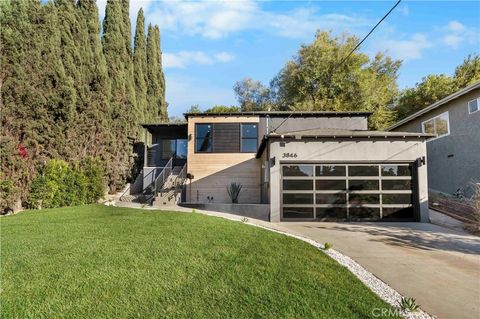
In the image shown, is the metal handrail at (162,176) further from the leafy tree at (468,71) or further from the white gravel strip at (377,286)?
the leafy tree at (468,71)

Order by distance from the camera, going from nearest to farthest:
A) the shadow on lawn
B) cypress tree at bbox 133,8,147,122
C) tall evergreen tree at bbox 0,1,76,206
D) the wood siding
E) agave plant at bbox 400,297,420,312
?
agave plant at bbox 400,297,420,312 < the shadow on lawn < tall evergreen tree at bbox 0,1,76,206 < the wood siding < cypress tree at bbox 133,8,147,122

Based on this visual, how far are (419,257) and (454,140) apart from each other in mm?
10327

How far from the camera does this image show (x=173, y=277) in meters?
4.02

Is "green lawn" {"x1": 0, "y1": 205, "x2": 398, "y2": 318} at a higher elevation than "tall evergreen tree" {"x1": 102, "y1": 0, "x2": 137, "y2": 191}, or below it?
below

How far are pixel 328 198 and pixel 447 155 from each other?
785 cm

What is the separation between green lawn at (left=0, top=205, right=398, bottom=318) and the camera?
3.20 metres

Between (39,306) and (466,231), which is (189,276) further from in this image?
(466,231)

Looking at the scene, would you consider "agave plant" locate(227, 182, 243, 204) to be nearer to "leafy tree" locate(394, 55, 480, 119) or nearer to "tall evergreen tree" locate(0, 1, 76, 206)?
"tall evergreen tree" locate(0, 1, 76, 206)

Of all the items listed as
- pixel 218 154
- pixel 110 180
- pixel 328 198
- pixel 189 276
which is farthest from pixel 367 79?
pixel 189 276

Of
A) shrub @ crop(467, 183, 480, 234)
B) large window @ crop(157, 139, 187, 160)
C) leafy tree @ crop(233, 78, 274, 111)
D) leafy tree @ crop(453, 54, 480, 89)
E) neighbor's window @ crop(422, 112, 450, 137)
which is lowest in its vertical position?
shrub @ crop(467, 183, 480, 234)

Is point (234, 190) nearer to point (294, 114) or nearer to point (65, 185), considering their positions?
point (294, 114)

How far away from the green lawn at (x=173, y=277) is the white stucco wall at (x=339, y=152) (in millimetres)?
3645

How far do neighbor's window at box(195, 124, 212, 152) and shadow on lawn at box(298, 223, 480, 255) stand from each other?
303 inches

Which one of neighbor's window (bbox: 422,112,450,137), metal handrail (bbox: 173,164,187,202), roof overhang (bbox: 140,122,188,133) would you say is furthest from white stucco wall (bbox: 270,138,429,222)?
roof overhang (bbox: 140,122,188,133)
